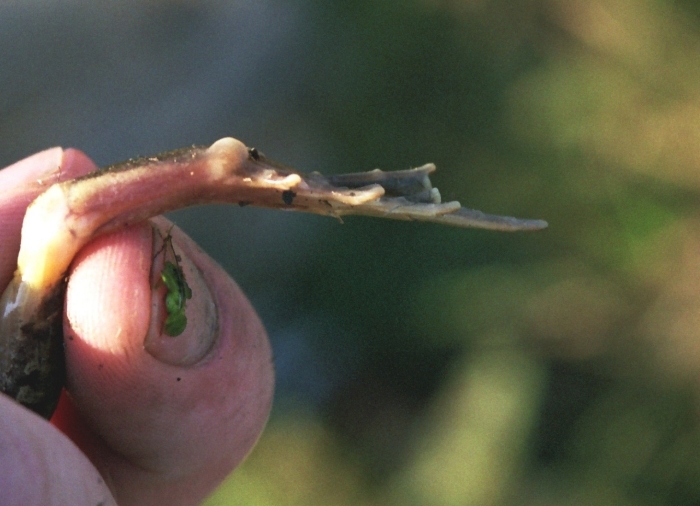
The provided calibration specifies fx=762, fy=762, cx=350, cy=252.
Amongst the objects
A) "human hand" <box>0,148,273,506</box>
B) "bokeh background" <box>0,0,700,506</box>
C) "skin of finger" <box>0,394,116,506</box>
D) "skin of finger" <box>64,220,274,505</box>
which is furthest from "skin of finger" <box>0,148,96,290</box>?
"bokeh background" <box>0,0,700,506</box>

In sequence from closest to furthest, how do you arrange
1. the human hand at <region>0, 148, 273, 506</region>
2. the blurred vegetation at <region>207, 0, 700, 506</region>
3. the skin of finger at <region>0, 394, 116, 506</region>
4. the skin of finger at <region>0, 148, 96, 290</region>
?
the skin of finger at <region>0, 394, 116, 506</region> < the human hand at <region>0, 148, 273, 506</region> < the skin of finger at <region>0, 148, 96, 290</region> < the blurred vegetation at <region>207, 0, 700, 506</region>

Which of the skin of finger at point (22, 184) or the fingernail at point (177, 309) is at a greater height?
the skin of finger at point (22, 184)

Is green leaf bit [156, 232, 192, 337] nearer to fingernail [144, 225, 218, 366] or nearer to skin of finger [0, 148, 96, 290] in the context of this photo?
fingernail [144, 225, 218, 366]

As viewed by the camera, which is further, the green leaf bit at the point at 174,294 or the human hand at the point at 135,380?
the green leaf bit at the point at 174,294

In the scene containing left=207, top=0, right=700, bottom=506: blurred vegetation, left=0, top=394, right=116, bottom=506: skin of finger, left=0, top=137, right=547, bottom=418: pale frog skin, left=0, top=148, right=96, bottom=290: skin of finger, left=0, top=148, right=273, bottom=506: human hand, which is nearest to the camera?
left=0, top=394, right=116, bottom=506: skin of finger

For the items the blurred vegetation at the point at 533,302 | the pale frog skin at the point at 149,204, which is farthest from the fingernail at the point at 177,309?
the blurred vegetation at the point at 533,302

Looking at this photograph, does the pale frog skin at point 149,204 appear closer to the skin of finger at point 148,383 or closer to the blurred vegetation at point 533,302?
the skin of finger at point 148,383

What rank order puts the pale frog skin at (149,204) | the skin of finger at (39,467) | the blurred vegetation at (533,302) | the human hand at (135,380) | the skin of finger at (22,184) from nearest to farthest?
the skin of finger at (39,467) < the human hand at (135,380) < the pale frog skin at (149,204) < the skin of finger at (22,184) < the blurred vegetation at (533,302)

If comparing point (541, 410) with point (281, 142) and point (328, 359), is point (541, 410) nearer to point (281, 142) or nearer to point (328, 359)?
point (328, 359)
